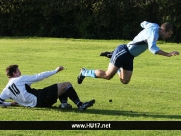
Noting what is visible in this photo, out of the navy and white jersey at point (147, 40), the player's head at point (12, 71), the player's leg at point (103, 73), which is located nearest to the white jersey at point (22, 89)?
the player's head at point (12, 71)

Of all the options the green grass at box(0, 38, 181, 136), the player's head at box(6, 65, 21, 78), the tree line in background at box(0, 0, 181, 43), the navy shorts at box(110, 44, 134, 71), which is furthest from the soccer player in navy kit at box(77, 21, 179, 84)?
the tree line in background at box(0, 0, 181, 43)

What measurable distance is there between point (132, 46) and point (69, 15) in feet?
81.8

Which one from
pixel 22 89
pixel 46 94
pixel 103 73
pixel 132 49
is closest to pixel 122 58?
pixel 132 49

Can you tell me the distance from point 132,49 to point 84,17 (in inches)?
950

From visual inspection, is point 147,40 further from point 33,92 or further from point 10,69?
point 10,69

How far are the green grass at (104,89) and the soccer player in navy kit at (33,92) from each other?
180 mm

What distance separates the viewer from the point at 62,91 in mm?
10891

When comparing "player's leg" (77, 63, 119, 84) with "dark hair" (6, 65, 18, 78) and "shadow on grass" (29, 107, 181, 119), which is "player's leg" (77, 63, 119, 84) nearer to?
"shadow on grass" (29, 107, 181, 119)

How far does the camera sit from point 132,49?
12172 millimetres

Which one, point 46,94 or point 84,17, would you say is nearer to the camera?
point 46,94

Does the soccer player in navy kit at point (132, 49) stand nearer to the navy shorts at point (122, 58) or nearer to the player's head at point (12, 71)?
the navy shorts at point (122, 58)

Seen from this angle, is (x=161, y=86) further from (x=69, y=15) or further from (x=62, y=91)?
(x=69, y=15)

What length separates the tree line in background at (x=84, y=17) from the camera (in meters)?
34.9

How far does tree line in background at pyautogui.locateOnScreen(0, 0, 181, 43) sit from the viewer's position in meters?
34.9
